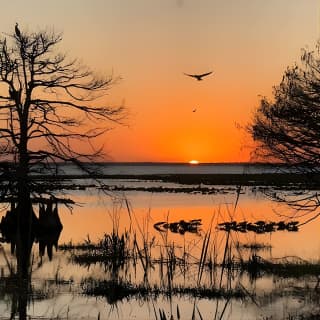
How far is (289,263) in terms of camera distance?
51.6 feet

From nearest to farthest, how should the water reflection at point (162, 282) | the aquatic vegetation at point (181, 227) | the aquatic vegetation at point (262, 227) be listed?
the water reflection at point (162, 282)
the aquatic vegetation at point (181, 227)
the aquatic vegetation at point (262, 227)

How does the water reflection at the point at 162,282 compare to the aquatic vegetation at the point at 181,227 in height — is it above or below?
below

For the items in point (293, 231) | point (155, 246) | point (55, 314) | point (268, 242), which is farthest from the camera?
point (293, 231)

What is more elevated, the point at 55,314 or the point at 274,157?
the point at 274,157

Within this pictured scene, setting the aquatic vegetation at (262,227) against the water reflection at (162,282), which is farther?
the aquatic vegetation at (262,227)

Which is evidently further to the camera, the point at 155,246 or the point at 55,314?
the point at 155,246

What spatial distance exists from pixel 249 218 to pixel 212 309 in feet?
65.5

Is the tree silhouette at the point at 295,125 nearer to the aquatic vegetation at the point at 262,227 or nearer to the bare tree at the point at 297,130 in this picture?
the bare tree at the point at 297,130

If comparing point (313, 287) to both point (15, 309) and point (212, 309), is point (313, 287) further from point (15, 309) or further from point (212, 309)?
point (15, 309)

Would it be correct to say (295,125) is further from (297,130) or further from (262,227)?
(262,227)

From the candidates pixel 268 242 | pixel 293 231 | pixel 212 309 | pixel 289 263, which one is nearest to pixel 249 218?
pixel 293 231

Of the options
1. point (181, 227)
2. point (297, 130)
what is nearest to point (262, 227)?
point (181, 227)

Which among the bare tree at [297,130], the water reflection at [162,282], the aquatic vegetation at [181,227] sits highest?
the bare tree at [297,130]

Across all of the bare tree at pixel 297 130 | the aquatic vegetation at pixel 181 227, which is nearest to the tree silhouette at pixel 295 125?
the bare tree at pixel 297 130
